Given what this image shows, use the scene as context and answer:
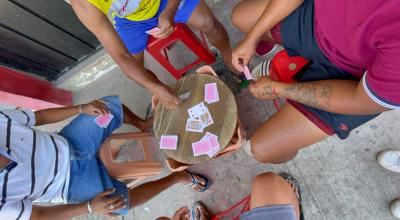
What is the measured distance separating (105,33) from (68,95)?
69.6 inches

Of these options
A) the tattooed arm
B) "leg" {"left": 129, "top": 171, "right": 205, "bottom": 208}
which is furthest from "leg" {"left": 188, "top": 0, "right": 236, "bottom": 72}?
"leg" {"left": 129, "top": 171, "right": 205, "bottom": 208}

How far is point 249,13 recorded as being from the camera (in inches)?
87.2

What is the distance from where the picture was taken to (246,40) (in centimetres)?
194

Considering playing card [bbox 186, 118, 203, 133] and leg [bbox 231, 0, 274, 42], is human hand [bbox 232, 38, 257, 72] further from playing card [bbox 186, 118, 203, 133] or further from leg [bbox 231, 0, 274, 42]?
playing card [bbox 186, 118, 203, 133]

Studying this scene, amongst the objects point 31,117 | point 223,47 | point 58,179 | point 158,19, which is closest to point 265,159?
point 223,47

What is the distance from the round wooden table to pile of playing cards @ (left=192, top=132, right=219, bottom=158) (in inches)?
0.9

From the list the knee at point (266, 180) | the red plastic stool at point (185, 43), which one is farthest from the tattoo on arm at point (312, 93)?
the red plastic stool at point (185, 43)

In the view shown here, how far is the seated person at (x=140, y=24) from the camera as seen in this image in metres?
1.83

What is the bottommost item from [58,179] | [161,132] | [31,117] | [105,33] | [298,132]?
[298,132]

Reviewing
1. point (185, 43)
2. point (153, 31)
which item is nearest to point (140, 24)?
point (153, 31)

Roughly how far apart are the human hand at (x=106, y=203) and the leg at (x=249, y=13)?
1.51 m

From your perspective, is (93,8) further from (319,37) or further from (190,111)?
(319,37)

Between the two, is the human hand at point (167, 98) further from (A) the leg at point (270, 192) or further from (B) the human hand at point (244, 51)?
(A) the leg at point (270, 192)

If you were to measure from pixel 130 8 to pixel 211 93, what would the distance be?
78cm
